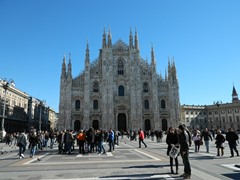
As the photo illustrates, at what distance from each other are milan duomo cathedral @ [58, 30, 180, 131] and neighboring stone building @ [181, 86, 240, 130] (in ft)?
73.0

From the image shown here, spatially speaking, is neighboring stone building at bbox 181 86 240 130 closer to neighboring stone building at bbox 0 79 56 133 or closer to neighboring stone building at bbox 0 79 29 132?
neighboring stone building at bbox 0 79 56 133

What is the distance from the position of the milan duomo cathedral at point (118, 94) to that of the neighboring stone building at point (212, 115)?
22244 millimetres

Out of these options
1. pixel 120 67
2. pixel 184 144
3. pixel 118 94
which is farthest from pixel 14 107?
pixel 184 144

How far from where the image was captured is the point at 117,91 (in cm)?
4894

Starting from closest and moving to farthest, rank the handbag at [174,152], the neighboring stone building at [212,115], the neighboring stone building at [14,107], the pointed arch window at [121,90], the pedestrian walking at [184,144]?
1. the pedestrian walking at [184,144]
2. the handbag at [174,152]
3. the neighboring stone building at [14,107]
4. the pointed arch window at [121,90]
5. the neighboring stone building at [212,115]

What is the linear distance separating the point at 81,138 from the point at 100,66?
1425 inches

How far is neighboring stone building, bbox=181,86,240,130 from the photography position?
6747 centimetres

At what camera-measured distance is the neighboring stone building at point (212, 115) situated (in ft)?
221

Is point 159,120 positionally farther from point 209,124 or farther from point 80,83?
point 209,124

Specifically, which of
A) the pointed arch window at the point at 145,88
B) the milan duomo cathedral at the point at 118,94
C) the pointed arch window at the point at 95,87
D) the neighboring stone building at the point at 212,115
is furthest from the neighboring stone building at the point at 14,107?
the neighboring stone building at the point at 212,115

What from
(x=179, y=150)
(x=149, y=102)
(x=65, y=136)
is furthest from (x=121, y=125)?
(x=179, y=150)

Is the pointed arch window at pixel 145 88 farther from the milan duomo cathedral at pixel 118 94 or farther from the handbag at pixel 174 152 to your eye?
the handbag at pixel 174 152

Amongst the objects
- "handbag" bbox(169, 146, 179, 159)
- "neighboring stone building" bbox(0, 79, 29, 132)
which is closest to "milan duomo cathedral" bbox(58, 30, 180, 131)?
"neighboring stone building" bbox(0, 79, 29, 132)

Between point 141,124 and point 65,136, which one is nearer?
point 65,136
